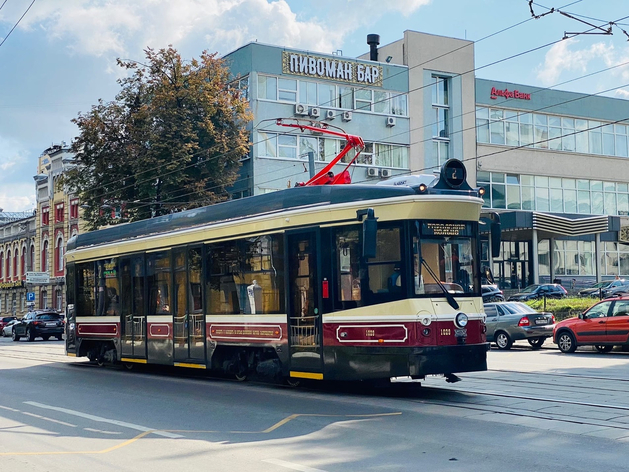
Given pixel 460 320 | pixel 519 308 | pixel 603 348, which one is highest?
pixel 460 320

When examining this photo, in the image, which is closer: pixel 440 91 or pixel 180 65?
→ pixel 180 65

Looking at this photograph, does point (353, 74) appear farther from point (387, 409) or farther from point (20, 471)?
point (20, 471)

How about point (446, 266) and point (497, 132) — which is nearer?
point (446, 266)

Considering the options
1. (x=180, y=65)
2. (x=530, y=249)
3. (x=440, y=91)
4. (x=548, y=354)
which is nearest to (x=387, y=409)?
(x=548, y=354)

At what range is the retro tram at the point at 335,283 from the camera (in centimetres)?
1208

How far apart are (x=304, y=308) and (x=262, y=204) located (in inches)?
85.8

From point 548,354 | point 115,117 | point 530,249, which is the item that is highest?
point 115,117

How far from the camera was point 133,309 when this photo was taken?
60.3 feet

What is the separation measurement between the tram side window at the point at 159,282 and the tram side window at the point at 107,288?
176 cm

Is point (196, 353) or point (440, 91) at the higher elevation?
point (440, 91)

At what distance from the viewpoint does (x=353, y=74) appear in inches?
1903

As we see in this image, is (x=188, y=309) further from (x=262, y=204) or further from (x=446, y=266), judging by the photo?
(x=446, y=266)

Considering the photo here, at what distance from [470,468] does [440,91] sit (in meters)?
48.4

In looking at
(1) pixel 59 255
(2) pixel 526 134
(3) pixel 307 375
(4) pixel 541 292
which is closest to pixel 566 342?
(3) pixel 307 375
